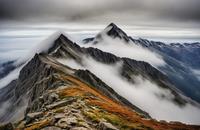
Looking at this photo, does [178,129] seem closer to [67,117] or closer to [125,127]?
[125,127]

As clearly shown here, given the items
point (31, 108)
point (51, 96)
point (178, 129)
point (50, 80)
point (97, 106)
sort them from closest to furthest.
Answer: point (178, 129) < point (97, 106) < point (51, 96) < point (31, 108) < point (50, 80)

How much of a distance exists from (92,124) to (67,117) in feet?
21.6

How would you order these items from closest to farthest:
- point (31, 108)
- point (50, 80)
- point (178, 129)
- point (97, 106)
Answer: point (178, 129)
point (97, 106)
point (31, 108)
point (50, 80)

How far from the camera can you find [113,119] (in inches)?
3649

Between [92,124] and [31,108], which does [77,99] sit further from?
[31,108]

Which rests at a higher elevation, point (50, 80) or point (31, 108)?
point (50, 80)

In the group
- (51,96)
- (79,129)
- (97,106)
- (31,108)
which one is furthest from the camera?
(31,108)

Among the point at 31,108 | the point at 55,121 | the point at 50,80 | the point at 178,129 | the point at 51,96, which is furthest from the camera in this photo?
the point at 50,80

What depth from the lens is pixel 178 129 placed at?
99.6 m

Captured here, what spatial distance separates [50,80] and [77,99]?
72.7m

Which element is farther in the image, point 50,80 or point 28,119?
point 50,80

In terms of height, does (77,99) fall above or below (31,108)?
above

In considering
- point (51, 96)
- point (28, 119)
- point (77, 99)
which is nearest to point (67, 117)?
point (28, 119)

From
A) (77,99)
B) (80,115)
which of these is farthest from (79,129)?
(77,99)
